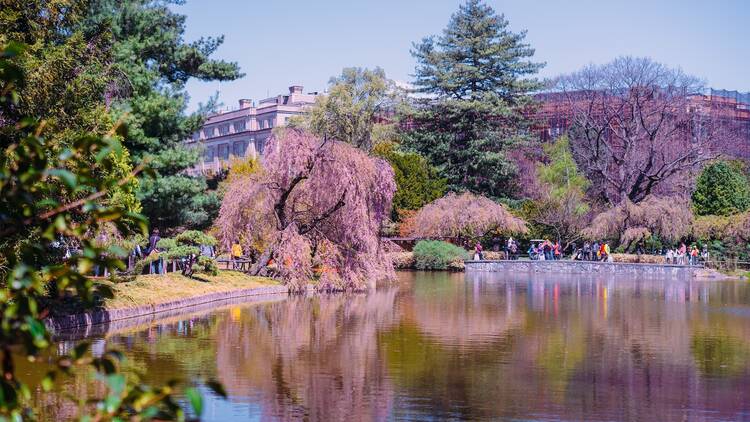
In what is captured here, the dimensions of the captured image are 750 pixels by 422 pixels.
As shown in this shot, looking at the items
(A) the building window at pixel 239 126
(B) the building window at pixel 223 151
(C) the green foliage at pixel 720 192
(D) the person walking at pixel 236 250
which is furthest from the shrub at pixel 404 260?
(B) the building window at pixel 223 151

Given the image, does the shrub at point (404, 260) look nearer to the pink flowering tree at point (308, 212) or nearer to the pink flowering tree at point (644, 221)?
the pink flowering tree at point (644, 221)

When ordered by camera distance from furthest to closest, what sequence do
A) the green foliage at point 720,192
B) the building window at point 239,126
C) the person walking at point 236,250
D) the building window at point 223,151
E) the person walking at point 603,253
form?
the building window at point 223,151 → the building window at point 239,126 → the green foliage at point 720,192 → the person walking at point 603,253 → the person walking at point 236,250

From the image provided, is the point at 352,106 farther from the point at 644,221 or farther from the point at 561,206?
the point at 644,221

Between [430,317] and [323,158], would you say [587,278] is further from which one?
[430,317]

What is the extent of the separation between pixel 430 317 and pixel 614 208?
3337cm

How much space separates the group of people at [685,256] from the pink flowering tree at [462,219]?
837cm

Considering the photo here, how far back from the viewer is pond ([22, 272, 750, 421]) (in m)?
12.8

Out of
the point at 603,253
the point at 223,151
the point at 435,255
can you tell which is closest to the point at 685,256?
the point at 603,253

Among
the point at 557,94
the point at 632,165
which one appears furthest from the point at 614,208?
the point at 557,94

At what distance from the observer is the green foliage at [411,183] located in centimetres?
5584

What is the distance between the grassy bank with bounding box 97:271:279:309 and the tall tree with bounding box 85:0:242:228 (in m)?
2.80

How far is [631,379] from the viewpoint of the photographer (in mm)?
15375

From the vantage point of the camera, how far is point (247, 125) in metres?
96.1

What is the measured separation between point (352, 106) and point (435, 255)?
1585 centimetres
